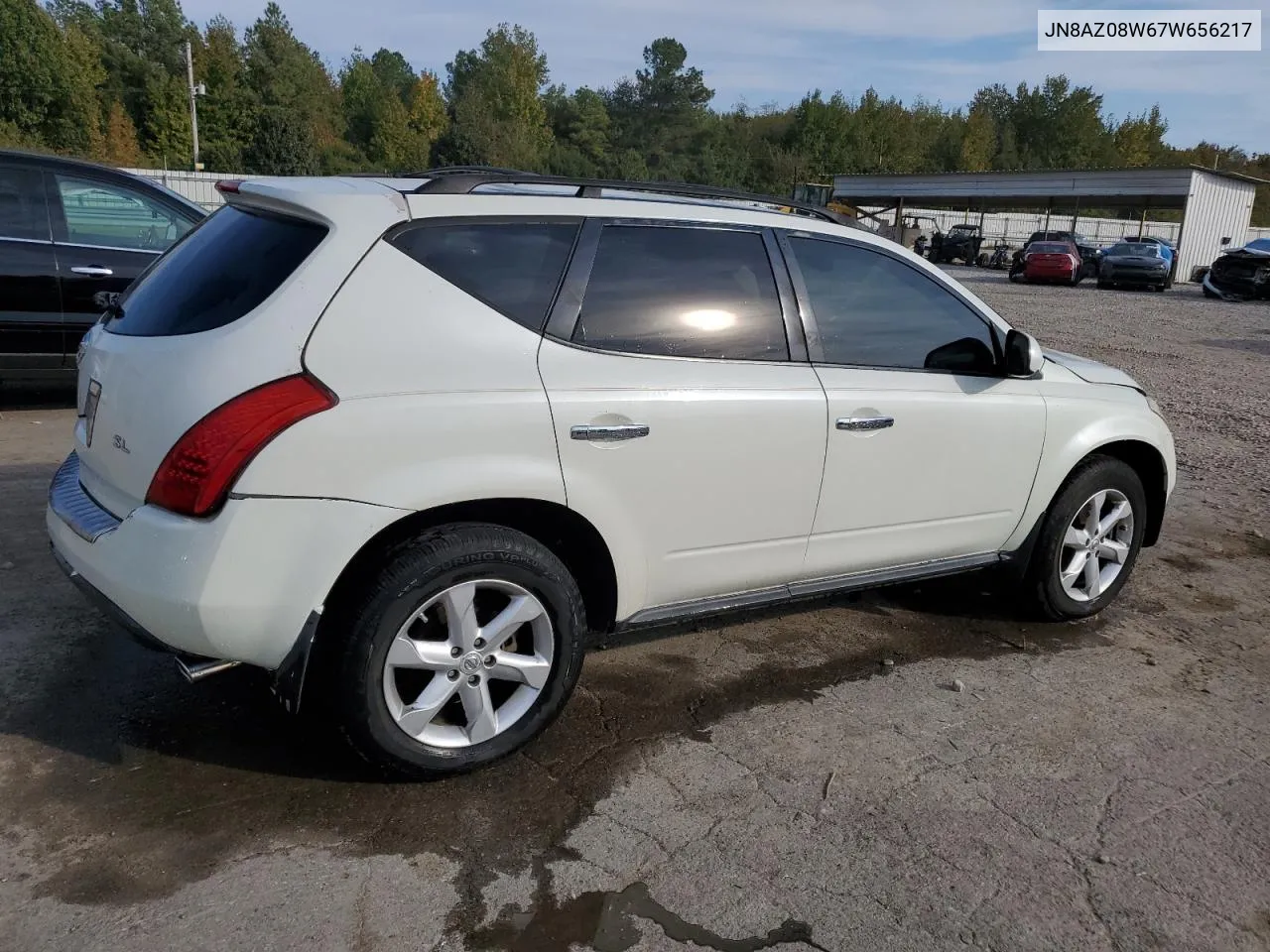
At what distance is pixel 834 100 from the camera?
8938cm

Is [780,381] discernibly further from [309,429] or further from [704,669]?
[309,429]

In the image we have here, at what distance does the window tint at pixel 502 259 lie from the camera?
295cm

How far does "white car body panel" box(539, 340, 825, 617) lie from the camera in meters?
3.06

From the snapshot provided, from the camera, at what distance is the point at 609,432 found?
3.07m

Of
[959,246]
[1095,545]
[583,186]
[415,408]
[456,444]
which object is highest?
[583,186]

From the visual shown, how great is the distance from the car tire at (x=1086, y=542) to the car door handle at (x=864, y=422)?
113cm

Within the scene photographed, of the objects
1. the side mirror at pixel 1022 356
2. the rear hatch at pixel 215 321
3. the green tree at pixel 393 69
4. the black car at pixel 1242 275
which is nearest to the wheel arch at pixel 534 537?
the rear hatch at pixel 215 321

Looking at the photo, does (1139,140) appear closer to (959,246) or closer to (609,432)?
(959,246)

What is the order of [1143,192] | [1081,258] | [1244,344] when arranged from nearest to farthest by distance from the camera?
[1244,344]
[1081,258]
[1143,192]

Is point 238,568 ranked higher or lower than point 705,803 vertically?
higher

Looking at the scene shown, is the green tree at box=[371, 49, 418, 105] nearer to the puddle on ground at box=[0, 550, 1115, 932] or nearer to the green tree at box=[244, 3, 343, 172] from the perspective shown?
the green tree at box=[244, 3, 343, 172]

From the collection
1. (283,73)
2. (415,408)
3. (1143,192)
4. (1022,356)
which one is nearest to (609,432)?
(415,408)

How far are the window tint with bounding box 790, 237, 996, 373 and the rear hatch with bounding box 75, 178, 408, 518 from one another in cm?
160

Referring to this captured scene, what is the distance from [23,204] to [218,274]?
4.72 metres
